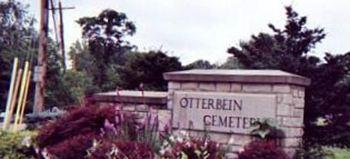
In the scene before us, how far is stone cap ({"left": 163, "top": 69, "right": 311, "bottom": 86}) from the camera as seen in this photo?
7168 millimetres

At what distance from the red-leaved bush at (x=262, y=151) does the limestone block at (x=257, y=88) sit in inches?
24.0

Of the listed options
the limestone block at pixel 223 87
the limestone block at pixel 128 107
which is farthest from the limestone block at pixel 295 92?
the limestone block at pixel 128 107

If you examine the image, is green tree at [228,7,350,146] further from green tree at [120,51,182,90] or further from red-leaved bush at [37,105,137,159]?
green tree at [120,51,182,90]

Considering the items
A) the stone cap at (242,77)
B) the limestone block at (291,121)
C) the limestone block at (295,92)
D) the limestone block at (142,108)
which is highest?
the stone cap at (242,77)

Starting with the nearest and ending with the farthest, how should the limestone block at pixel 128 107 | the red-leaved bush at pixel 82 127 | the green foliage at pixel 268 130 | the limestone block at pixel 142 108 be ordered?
the green foliage at pixel 268 130
the red-leaved bush at pixel 82 127
the limestone block at pixel 142 108
the limestone block at pixel 128 107

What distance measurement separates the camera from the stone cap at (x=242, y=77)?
7.17 metres

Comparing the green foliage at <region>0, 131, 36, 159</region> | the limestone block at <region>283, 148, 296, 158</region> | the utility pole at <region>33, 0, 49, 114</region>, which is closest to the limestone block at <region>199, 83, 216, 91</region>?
the limestone block at <region>283, 148, 296, 158</region>

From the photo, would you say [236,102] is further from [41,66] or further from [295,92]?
[41,66]

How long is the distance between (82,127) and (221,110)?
165cm

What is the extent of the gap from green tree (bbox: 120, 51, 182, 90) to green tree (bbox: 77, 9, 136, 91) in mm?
14376

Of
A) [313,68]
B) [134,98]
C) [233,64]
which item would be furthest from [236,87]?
[233,64]

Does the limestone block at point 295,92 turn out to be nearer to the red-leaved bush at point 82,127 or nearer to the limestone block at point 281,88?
the limestone block at point 281,88

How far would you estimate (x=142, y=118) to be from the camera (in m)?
8.37

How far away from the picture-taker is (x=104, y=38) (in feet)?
103
